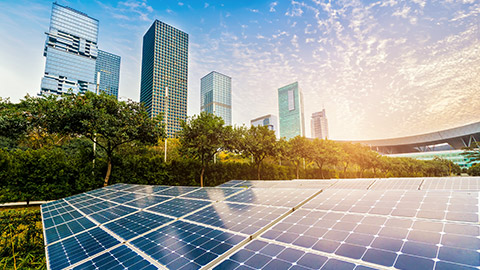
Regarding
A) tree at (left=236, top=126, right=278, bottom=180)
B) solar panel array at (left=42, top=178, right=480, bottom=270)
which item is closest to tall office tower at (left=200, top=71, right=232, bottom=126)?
tree at (left=236, top=126, right=278, bottom=180)

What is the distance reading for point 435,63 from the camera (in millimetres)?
25906

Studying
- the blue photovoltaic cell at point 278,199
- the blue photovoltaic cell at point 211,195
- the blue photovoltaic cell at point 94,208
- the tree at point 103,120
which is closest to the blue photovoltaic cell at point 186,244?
the blue photovoltaic cell at point 278,199

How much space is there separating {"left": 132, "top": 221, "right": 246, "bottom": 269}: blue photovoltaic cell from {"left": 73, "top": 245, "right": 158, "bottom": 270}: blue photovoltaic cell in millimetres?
153

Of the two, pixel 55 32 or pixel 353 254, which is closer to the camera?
pixel 353 254

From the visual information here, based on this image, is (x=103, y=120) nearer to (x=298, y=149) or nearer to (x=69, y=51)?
(x=298, y=149)

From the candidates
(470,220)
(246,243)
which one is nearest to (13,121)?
(246,243)

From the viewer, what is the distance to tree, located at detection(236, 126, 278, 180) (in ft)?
77.0

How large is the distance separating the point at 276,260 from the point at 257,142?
21.8 m

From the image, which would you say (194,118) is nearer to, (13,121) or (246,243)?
(13,121)

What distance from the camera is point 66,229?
5.12 m

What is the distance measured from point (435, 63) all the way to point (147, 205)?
35.9 meters

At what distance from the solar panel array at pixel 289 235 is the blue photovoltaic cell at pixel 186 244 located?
0.06 ft

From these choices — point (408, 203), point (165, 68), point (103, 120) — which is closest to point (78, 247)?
point (408, 203)

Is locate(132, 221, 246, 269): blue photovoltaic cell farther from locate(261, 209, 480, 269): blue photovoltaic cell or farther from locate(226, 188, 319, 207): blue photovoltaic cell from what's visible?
locate(226, 188, 319, 207): blue photovoltaic cell
